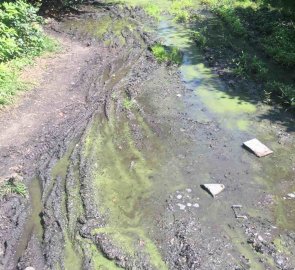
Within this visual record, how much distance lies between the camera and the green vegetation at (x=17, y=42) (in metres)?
9.56

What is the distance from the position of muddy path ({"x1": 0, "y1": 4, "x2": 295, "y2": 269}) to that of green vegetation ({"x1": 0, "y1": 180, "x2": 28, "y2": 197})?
150 mm

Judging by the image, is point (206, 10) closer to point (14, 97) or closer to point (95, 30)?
point (95, 30)

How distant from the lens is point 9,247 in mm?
5676

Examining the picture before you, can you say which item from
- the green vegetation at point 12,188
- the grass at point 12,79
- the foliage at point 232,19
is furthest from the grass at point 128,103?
the foliage at point 232,19

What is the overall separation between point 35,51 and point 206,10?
7.77m

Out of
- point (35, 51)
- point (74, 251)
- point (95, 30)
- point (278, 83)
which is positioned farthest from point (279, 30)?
point (74, 251)

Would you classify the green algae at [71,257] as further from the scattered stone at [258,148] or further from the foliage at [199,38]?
the foliage at [199,38]

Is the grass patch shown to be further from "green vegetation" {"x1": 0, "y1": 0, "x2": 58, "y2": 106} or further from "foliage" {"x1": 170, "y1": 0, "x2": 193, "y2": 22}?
"green vegetation" {"x1": 0, "y1": 0, "x2": 58, "y2": 106}

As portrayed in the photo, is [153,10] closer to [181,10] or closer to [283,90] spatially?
[181,10]

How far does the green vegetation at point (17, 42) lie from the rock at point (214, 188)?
5.11 metres

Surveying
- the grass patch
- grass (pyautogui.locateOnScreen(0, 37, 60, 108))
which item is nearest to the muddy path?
grass (pyautogui.locateOnScreen(0, 37, 60, 108))

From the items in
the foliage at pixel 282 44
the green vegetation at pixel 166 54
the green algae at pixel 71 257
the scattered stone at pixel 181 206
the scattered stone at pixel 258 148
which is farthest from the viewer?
the green vegetation at pixel 166 54

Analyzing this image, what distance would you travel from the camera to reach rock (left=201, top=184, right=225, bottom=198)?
669 centimetres

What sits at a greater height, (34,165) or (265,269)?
(34,165)
